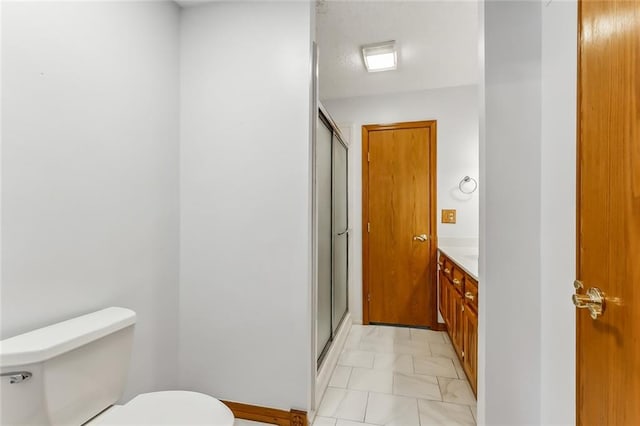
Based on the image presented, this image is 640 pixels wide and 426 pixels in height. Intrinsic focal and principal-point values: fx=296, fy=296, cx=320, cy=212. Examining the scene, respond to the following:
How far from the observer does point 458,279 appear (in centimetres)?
209

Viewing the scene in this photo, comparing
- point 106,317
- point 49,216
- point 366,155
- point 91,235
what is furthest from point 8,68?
point 366,155

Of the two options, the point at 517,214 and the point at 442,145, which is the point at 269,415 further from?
the point at 442,145

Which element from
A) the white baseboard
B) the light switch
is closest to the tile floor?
the white baseboard

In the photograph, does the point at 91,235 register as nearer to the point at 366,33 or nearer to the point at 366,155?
the point at 366,33

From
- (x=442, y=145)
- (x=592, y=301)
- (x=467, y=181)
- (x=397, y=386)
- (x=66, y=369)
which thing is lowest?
(x=397, y=386)

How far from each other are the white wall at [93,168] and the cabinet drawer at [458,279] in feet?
6.00

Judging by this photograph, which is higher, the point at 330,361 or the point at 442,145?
the point at 442,145

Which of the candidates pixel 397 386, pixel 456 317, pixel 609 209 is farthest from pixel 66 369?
pixel 456 317

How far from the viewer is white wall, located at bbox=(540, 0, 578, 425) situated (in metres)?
1.02

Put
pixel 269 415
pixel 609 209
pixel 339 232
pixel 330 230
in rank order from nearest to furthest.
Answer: pixel 609 209 < pixel 269 415 < pixel 330 230 < pixel 339 232

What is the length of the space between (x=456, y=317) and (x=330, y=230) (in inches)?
45.1

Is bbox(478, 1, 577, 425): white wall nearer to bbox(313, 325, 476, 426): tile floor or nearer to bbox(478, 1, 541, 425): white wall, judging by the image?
bbox(478, 1, 541, 425): white wall

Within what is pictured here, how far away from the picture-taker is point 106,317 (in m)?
1.20

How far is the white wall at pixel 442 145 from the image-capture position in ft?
9.74
